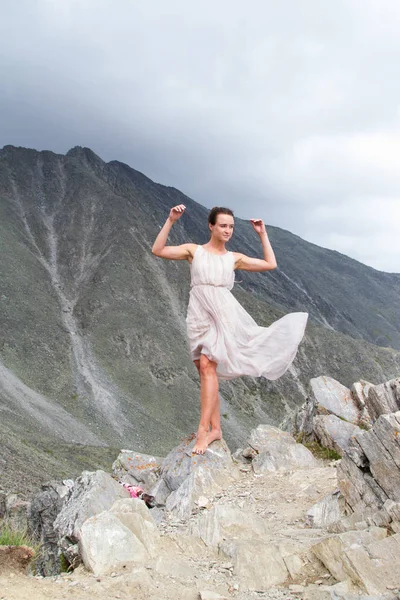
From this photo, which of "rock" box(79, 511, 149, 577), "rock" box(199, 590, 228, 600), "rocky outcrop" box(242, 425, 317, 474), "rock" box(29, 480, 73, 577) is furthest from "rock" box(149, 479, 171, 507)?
"rock" box(199, 590, 228, 600)

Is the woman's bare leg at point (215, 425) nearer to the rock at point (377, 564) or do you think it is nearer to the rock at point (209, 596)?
the rock at point (377, 564)

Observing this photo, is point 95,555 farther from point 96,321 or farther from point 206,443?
point 96,321

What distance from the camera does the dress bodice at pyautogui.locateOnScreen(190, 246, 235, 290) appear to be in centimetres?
962

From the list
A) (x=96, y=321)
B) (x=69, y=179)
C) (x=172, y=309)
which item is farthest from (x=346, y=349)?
(x=69, y=179)

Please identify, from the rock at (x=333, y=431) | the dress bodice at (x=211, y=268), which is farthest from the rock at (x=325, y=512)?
the dress bodice at (x=211, y=268)

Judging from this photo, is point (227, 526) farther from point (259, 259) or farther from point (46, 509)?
point (46, 509)

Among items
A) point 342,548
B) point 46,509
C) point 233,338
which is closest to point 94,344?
point 46,509

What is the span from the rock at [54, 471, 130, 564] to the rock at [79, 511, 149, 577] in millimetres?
1184

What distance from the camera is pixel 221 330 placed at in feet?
31.8

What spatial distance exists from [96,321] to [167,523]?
84.4 metres

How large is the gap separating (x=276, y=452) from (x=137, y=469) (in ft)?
10.9

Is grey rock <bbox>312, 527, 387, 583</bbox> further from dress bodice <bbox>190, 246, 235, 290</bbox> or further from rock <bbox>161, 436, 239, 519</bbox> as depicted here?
dress bodice <bbox>190, 246, 235, 290</bbox>

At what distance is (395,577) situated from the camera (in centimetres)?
492

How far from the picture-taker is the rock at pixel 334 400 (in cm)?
1316
